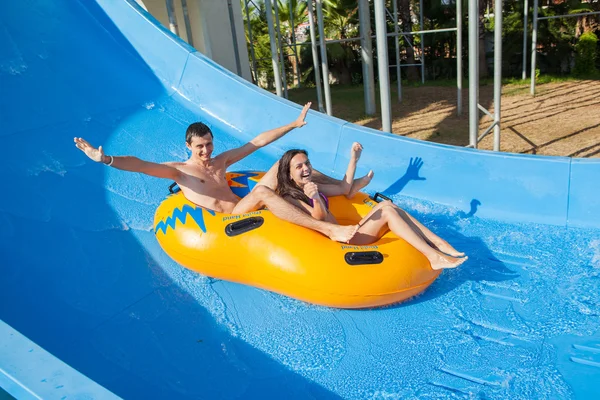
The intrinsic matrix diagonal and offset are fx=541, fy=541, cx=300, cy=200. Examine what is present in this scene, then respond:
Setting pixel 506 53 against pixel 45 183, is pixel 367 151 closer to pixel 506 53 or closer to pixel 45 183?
pixel 45 183

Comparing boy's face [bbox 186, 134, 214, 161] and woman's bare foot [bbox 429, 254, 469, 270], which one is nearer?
woman's bare foot [bbox 429, 254, 469, 270]

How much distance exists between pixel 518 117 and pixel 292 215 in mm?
5040

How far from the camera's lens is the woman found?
2820mm

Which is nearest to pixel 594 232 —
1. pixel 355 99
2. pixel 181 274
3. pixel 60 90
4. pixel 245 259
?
pixel 245 259

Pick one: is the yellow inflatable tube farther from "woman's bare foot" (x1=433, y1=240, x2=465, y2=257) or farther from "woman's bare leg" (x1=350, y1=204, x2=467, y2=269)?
"woman's bare foot" (x1=433, y1=240, x2=465, y2=257)

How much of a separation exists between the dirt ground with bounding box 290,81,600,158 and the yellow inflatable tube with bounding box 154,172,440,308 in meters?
3.24

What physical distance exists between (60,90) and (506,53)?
32.8 feet

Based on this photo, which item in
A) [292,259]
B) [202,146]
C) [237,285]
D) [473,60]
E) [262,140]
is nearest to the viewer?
[292,259]

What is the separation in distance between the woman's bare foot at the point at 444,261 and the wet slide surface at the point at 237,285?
20cm

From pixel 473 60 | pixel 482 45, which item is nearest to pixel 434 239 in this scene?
pixel 473 60

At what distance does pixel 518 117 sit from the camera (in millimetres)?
6938

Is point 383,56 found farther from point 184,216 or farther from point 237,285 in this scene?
point 237,285

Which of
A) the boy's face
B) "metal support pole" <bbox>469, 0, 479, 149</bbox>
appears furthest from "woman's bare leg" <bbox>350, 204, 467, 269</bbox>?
"metal support pole" <bbox>469, 0, 479, 149</bbox>

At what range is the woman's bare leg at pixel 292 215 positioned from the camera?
283 centimetres
